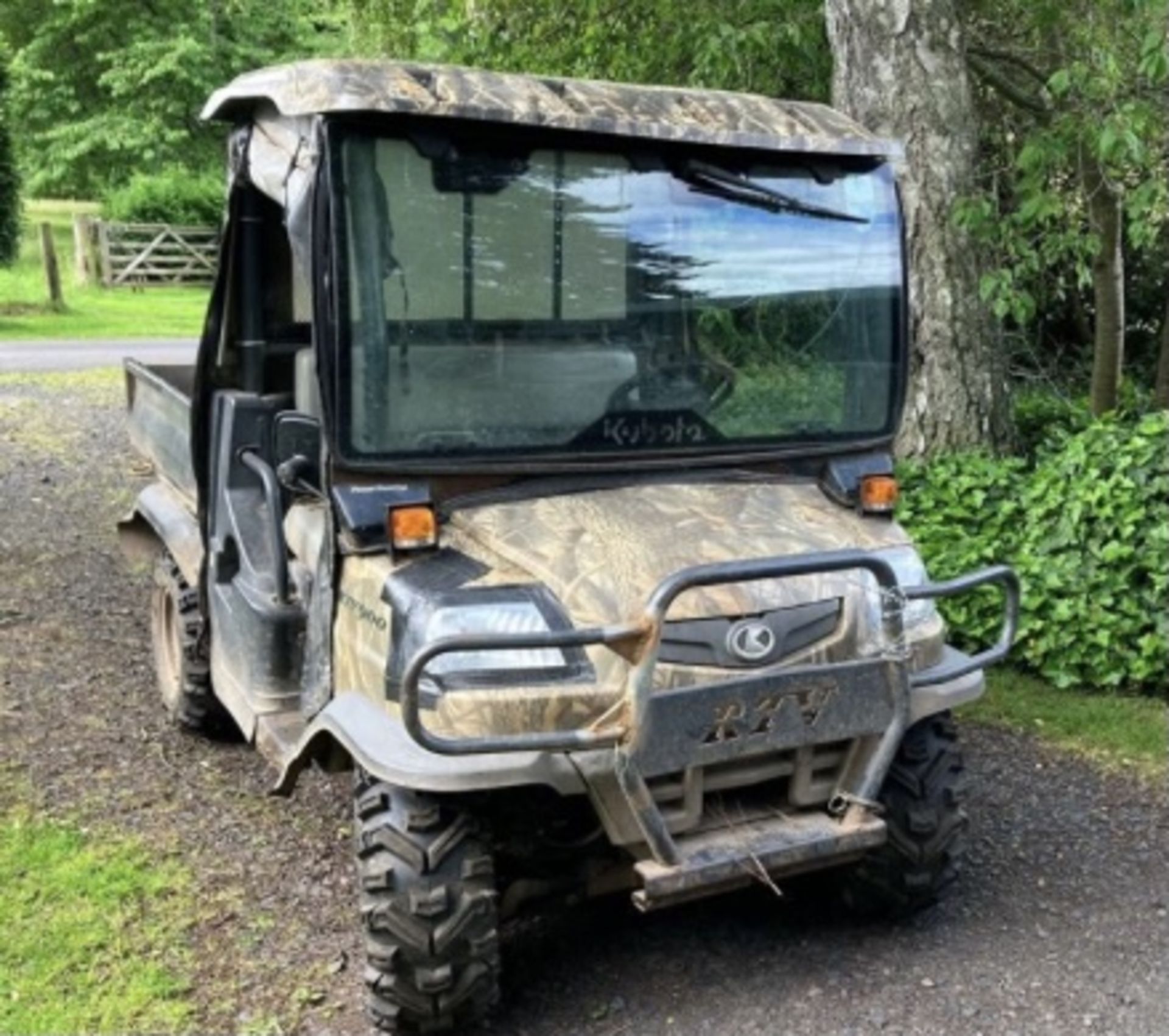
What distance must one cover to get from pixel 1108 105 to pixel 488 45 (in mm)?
4054

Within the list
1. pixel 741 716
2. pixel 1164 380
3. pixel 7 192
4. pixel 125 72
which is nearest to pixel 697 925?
pixel 741 716

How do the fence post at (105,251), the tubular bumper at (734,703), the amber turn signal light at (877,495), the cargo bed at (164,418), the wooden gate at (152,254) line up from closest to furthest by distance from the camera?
the tubular bumper at (734,703)
the amber turn signal light at (877,495)
the cargo bed at (164,418)
the fence post at (105,251)
the wooden gate at (152,254)

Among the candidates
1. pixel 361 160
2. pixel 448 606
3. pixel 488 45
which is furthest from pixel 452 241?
pixel 488 45

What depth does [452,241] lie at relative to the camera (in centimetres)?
350

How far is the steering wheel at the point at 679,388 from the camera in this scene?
3762 millimetres

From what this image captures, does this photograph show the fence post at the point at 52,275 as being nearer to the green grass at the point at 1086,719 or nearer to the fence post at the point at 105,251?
the fence post at the point at 105,251

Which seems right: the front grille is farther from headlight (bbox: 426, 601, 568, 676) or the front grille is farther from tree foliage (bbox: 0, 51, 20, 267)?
tree foliage (bbox: 0, 51, 20, 267)

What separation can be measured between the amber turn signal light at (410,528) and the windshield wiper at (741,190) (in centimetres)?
113

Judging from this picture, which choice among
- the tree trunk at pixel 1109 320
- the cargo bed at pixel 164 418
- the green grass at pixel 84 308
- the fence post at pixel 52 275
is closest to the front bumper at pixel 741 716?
the cargo bed at pixel 164 418

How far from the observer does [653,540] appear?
3.43 m

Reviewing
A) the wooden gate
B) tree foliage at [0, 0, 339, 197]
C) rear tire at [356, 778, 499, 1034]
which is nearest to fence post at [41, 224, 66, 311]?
the wooden gate

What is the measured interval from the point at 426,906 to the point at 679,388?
1.52m

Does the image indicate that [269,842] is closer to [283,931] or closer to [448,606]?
[283,931]

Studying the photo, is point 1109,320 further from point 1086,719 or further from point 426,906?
point 426,906
